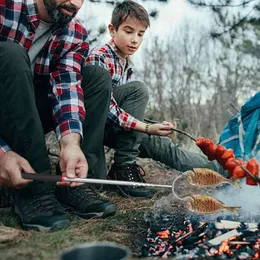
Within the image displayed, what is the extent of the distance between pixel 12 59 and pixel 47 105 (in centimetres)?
67

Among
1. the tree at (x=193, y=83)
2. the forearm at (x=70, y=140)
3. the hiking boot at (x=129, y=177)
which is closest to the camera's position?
the forearm at (x=70, y=140)

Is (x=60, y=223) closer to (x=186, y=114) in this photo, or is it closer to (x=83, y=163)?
(x=83, y=163)

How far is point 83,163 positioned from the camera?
251 centimetres

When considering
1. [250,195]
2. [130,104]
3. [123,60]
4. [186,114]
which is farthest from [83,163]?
[186,114]

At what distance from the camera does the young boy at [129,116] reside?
370 centimetres

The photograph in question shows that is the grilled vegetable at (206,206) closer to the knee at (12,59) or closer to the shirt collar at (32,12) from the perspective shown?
the knee at (12,59)

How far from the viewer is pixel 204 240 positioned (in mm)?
2168

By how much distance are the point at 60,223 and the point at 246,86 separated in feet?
45.9

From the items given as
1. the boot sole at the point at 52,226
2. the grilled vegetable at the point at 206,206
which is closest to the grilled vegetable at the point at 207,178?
the grilled vegetable at the point at 206,206

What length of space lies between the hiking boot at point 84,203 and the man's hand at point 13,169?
0.57 meters

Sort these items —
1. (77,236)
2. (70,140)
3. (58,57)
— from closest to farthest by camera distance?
(77,236) → (70,140) → (58,57)

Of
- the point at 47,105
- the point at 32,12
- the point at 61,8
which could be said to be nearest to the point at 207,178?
the point at 47,105

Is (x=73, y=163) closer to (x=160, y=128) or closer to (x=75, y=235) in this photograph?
(x=75, y=235)

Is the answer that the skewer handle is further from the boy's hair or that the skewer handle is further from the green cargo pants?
the boy's hair
